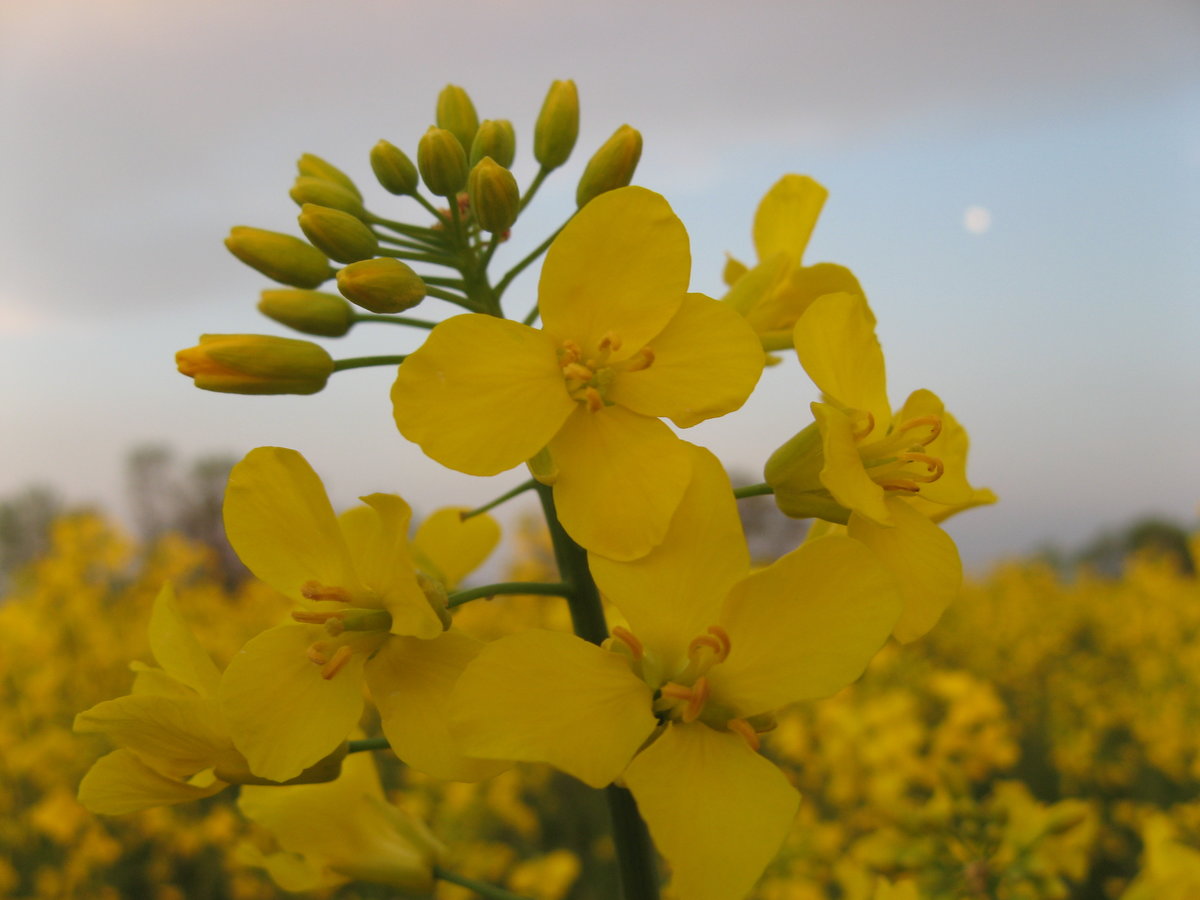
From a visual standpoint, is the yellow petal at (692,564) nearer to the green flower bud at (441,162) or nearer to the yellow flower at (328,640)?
the yellow flower at (328,640)

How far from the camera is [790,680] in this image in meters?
1.10

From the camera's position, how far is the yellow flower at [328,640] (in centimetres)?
116

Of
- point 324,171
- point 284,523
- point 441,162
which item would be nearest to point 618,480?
point 284,523

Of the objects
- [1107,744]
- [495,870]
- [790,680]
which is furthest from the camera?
[1107,744]

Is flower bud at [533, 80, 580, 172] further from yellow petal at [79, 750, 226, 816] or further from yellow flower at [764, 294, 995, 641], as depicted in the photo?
yellow petal at [79, 750, 226, 816]

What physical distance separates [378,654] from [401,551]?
0.57ft

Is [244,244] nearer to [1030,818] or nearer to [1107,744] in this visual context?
[1030,818]

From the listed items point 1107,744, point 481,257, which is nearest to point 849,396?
point 481,257

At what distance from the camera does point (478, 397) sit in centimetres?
115

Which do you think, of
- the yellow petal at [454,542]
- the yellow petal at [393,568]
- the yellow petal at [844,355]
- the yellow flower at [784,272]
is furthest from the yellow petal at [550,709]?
the yellow flower at [784,272]

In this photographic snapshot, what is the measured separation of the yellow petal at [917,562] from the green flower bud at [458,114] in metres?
0.99

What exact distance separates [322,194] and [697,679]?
105 cm

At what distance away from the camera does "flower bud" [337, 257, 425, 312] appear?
1.31m

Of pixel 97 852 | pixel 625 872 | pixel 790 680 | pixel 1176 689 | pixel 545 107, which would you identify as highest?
pixel 545 107
